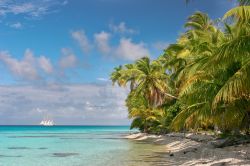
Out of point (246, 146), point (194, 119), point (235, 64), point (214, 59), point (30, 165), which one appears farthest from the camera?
point (30, 165)

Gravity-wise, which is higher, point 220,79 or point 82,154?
point 220,79

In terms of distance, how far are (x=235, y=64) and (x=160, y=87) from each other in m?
29.8

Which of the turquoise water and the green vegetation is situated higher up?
the green vegetation

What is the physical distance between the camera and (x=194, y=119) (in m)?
19.5

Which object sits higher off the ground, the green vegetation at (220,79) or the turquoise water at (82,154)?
the green vegetation at (220,79)

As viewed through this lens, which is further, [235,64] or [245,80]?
[235,64]

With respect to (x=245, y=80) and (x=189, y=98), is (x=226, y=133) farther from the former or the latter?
(x=245, y=80)

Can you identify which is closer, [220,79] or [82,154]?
[220,79]

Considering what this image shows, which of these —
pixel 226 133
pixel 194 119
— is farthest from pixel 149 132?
pixel 194 119

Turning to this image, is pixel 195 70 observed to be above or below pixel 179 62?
below

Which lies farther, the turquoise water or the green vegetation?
the turquoise water

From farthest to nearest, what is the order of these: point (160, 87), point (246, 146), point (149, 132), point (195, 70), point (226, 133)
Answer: point (149, 132), point (160, 87), point (226, 133), point (246, 146), point (195, 70)

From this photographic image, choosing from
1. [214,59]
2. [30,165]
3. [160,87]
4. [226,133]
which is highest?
[160,87]

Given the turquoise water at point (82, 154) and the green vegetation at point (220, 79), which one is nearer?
the green vegetation at point (220, 79)
